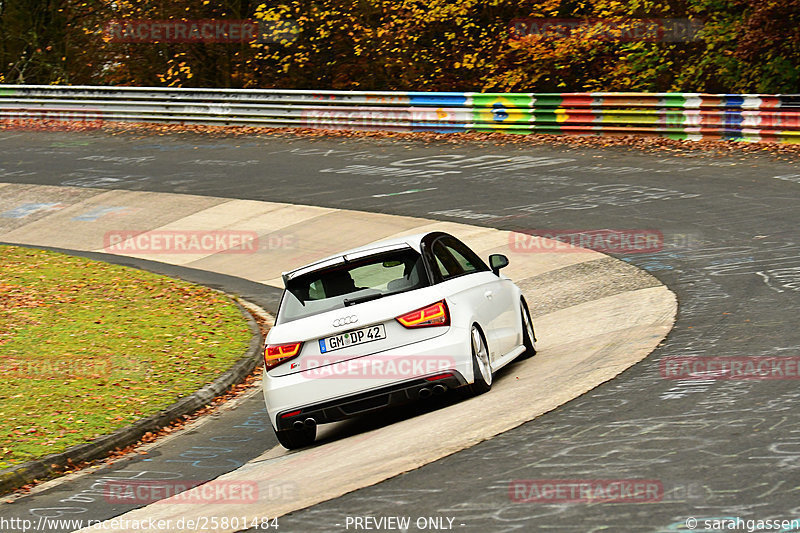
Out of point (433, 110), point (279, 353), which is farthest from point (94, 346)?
point (433, 110)

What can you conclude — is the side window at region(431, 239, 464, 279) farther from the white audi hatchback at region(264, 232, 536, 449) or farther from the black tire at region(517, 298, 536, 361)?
the black tire at region(517, 298, 536, 361)

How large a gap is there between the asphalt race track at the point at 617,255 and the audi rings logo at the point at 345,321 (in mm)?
1437

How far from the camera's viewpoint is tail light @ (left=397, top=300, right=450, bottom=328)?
8.61 meters

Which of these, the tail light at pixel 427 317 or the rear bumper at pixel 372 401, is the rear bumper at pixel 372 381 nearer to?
the rear bumper at pixel 372 401

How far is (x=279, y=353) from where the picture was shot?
28.6 feet

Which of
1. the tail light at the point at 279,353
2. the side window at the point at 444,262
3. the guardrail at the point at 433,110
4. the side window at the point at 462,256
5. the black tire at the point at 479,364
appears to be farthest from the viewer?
the guardrail at the point at 433,110

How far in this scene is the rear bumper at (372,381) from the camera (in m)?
8.54

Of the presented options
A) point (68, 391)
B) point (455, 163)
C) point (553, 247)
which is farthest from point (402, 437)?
point (455, 163)

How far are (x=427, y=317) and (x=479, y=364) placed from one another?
25.3 inches

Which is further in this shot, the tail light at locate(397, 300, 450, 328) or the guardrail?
the guardrail

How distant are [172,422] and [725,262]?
7.24 meters

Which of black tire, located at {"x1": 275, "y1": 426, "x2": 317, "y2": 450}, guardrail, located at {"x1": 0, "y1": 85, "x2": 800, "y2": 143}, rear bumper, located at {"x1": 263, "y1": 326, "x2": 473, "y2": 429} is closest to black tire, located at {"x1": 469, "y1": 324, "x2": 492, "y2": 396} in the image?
rear bumper, located at {"x1": 263, "y1": 326, "x2": 473, "y2": 429}

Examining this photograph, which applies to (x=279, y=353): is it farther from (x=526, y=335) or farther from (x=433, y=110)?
(x=433, y=110)

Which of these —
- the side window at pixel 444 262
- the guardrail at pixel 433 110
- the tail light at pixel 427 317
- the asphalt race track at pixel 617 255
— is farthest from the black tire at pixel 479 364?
the guardrail at pixel 433 110
